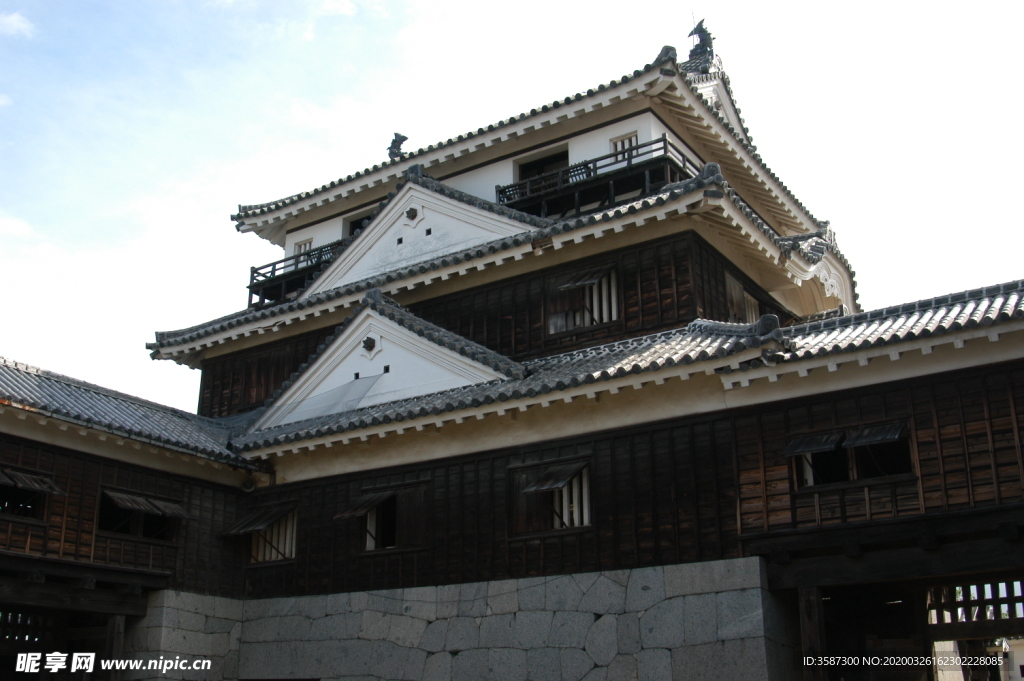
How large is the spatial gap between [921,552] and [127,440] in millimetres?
13443

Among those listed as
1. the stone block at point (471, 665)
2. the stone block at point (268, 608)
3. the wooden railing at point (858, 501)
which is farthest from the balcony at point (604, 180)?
the stone block at point (268, 608)

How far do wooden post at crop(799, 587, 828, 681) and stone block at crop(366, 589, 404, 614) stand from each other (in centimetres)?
703

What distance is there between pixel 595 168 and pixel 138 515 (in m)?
11.6

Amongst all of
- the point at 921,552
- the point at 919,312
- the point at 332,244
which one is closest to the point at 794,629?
the point at 921,552

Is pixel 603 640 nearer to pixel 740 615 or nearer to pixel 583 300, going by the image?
pixel 740 615

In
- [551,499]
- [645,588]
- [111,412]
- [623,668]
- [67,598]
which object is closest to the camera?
[623,668]

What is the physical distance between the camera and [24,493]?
17391mm

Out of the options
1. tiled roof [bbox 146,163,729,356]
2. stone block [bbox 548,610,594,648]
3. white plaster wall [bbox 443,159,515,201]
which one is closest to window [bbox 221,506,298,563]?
tiled roof [bbox 146,163,729,356]

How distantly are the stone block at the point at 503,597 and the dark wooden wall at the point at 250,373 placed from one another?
27.6 ft

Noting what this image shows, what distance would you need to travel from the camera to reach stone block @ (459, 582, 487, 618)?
51.5 feet

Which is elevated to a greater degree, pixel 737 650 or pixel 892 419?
pixel 892 419

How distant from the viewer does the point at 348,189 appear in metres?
24.3

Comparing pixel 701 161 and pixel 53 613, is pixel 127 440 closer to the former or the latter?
pixel 53 613

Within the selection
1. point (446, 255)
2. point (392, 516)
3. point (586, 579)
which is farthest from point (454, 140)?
point (586, 579)
